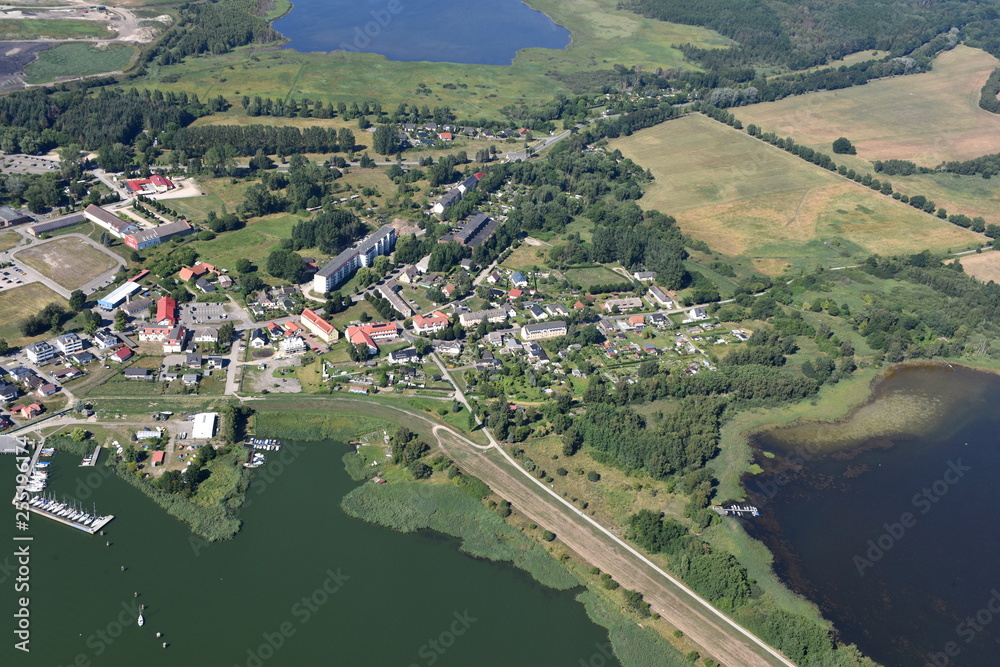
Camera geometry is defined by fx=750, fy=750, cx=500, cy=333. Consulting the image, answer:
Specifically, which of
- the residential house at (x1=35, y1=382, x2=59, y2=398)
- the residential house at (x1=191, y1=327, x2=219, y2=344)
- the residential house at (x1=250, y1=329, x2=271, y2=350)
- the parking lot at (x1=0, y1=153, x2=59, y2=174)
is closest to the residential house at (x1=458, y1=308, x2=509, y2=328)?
the residential house at (x1=250, y1=329, x2=271, y2=350)

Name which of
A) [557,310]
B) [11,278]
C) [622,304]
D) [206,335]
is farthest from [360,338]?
[11,278]

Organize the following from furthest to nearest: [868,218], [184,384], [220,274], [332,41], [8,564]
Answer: [332,41] → [868,218] → [220,274] → [184,384] → [8,564]

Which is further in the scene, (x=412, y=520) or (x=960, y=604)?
(x=412, y=520)

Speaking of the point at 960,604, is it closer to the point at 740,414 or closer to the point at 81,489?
the point at 740,414

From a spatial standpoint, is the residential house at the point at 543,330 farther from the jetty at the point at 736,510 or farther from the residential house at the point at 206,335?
the residential house at the point at 206,335

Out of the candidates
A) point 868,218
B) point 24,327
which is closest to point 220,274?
point 24,327

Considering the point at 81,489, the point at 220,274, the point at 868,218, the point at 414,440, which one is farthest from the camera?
the point at 868,218

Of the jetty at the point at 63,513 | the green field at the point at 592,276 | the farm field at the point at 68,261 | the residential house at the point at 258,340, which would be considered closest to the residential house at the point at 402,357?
the residential house at the point at 258,340
